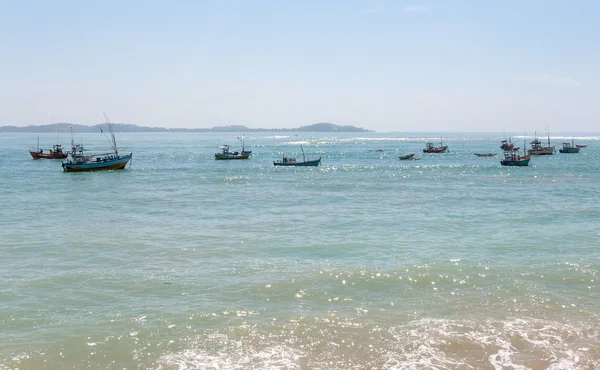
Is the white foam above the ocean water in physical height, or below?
below

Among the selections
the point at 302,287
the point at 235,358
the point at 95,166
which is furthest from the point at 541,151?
the point at 235,358

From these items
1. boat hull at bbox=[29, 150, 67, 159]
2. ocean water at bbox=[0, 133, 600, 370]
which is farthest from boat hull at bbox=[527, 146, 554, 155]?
boat hull at bbox=[29, 150, 67, 159]

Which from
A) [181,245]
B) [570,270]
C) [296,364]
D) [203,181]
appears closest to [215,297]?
[296,364]

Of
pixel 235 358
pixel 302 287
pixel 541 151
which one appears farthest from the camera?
pixel 541 151

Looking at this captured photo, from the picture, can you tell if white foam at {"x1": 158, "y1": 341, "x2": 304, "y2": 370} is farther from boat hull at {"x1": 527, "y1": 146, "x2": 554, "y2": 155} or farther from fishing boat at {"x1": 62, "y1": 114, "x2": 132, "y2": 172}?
boat hull at {"x1": 527, "y1": 146, "x2": 554, "y2": 155}

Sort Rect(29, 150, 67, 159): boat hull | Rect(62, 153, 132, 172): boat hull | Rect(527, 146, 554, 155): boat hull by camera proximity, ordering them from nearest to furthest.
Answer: Rect(62, 153, 132, 172): boat hull, Rect(29, 150, 67, 159): boat hull, Rect(527, 146, 554, 155): boat hull

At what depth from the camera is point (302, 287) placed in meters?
17.5

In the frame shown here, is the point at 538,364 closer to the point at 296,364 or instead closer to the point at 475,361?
the point at 475,361

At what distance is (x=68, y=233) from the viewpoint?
28250 millimetres

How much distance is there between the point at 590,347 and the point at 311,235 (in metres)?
16.0

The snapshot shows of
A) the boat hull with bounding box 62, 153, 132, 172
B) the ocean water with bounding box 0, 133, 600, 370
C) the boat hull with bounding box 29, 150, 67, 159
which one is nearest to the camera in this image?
the ocean water with bounding box 0, 133, 600, 370

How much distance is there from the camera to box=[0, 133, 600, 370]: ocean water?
41.1 ft

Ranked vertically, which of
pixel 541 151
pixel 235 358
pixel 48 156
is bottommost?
pixel 235 358

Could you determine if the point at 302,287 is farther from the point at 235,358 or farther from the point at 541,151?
the point at 541,151
